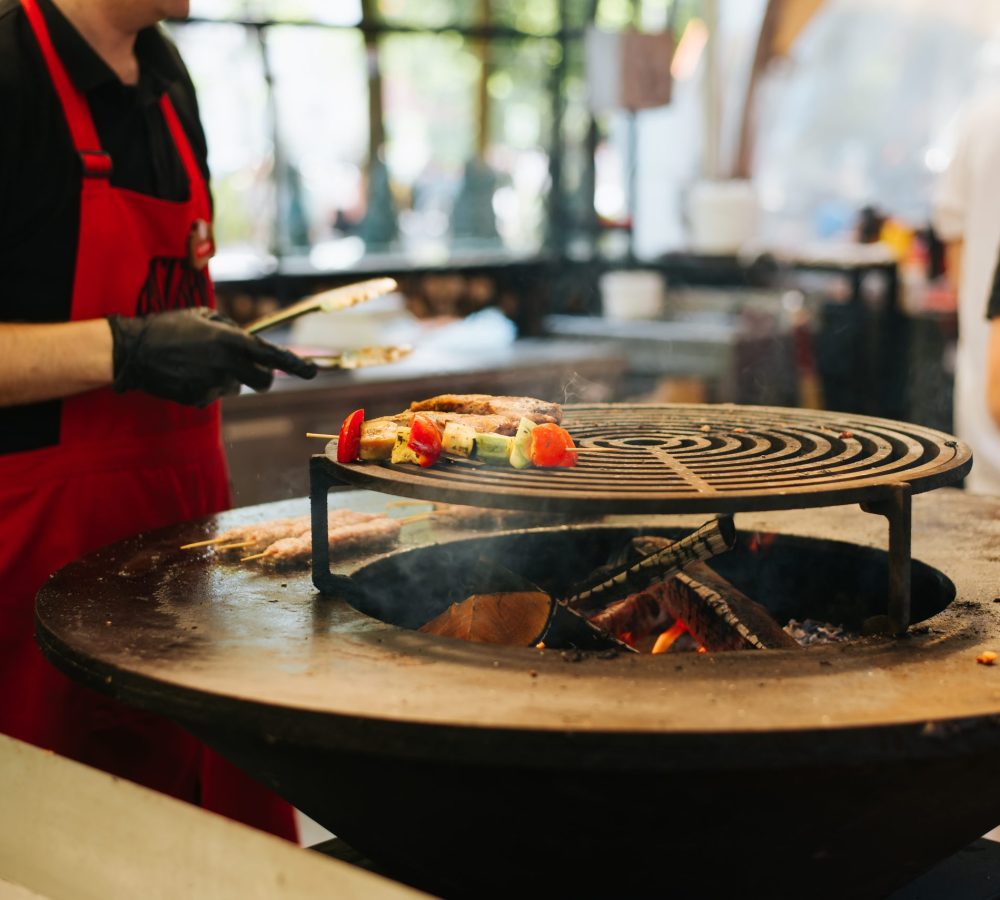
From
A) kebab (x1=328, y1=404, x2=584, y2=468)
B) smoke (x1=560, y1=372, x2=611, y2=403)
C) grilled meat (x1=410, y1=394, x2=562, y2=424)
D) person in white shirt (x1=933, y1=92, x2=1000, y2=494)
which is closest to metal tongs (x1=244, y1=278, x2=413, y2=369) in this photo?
grilled meat (x1=410, y1=394, x2=562, y2=424)

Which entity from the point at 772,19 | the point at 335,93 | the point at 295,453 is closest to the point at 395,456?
the point at 295,453

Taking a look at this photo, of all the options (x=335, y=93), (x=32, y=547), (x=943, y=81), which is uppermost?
(x=943, y=81)

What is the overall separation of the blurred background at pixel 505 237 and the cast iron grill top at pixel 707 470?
2.50m

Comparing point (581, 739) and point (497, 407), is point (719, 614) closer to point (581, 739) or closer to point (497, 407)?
point (497, 407)

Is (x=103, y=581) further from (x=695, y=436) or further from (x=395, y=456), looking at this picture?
(x=695, y=436)

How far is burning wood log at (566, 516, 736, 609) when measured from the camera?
5.84 feet

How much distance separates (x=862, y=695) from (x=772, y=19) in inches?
314

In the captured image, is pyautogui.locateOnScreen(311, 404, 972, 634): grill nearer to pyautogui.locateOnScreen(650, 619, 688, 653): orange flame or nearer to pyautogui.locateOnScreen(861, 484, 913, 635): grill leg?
pyautogui.locateOnScreen(861, 484, 913, 635): grill leg

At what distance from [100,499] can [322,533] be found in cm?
78

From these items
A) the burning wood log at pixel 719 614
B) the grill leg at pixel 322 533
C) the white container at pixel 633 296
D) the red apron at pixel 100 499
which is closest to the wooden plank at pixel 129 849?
the grill leg at pixel 322 533

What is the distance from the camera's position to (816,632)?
2.12 meters

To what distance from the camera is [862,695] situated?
4.35 ft

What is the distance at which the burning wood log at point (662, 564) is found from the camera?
70.1 inches

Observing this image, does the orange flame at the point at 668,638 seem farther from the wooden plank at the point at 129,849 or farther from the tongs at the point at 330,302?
the wooden plank at the point at 129,849
